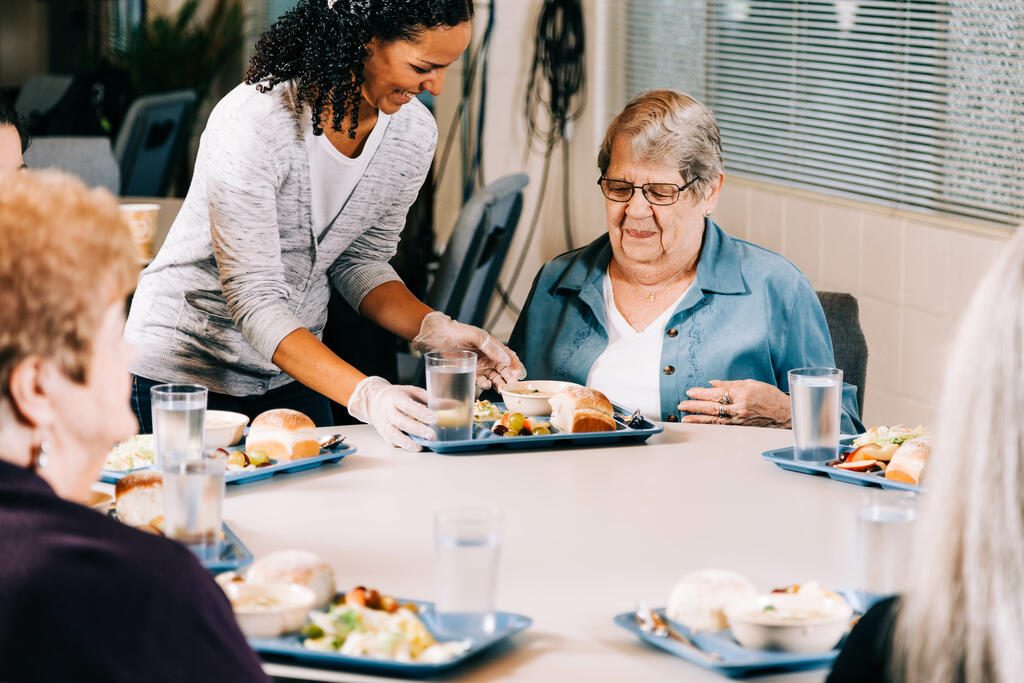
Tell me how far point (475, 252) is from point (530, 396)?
44.3 inches

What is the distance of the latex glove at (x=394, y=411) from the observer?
6.22ft

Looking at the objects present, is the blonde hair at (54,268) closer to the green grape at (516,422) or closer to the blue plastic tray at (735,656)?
the blue plastic tray at (735,656)

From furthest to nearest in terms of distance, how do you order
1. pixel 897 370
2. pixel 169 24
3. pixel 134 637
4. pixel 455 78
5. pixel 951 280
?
pixel 169 24 < pixel 455 78 < pixel 897 370 < pixel 951 280 < pixel 134 637

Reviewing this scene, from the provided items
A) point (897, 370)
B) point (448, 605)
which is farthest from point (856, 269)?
point (448, 605)

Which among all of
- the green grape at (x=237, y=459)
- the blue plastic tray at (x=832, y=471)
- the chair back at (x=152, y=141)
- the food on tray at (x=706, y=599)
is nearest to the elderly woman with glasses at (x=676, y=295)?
the blue plastic tray at (x=832, y=471)

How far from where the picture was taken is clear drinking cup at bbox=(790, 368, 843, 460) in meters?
1.80

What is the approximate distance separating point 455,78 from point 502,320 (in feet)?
3.64

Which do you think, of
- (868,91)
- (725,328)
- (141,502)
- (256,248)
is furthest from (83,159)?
(141,502)

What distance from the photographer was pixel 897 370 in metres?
3.61

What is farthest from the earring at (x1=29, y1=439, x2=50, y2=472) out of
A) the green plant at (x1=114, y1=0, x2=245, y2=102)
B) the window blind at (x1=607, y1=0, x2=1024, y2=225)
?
the green plant at (x1=114, y1=0, x2=245, y2=102)

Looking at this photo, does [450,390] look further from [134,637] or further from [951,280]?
[951,280]

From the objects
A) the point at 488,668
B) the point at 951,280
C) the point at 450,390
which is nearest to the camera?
the point at 488,668

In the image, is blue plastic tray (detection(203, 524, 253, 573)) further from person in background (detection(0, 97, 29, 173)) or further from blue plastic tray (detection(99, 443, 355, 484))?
person in background (detection(0, 97, 29, 173))

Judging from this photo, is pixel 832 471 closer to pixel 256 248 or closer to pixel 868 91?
pixel 256 248
